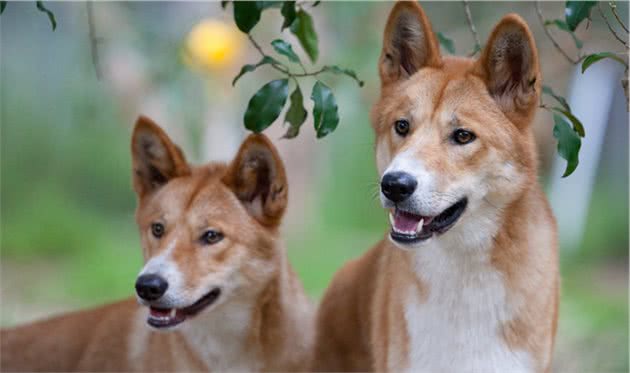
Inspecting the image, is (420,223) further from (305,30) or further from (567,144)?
(305,30)

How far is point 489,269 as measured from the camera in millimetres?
3100

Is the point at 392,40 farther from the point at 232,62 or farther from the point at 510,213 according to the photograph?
the point at 232,62

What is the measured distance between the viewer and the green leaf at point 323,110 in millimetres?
3127

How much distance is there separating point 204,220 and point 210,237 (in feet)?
0.22

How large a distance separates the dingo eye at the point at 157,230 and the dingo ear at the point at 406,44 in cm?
99

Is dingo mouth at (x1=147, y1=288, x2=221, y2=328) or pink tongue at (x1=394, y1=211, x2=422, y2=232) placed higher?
pink tongue at (x1=394, y1=211, x2=422, y2=232)

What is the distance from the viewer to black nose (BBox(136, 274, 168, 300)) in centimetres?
333

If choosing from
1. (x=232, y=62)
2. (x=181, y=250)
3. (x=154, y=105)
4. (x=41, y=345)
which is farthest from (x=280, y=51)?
(x=154, y=105)

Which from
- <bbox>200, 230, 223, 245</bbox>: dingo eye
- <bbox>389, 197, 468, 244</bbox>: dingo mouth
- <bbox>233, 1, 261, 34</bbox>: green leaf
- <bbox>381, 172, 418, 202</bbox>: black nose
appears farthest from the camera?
<bbox>200, 230, 223, 245</bbox>: dingo eye

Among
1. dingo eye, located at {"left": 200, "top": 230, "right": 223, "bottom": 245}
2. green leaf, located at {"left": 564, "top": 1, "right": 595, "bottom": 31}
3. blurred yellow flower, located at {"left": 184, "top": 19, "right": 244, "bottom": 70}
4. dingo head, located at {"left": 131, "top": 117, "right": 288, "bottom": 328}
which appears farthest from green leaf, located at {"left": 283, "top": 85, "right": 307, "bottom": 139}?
blurred yellow flower, located at {"left": 184, "top": 19, "right": 244, "bottom": 70}

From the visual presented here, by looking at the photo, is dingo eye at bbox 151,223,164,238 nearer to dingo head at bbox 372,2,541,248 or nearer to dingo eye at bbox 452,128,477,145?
dingo head at bbox 372,2,541,248

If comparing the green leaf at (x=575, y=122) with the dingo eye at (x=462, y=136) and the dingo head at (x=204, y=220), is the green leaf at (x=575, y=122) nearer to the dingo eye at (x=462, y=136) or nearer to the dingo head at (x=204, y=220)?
the dingo eye at (x=462, y=136)

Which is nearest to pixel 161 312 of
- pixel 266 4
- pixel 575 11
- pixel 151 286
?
pixel 151 286

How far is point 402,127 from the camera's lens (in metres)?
3.10
